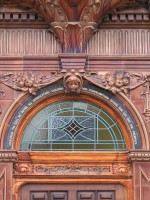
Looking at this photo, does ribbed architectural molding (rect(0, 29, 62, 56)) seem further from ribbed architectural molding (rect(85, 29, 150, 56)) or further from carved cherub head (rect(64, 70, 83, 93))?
ribbed architectural molding (rect(85, 29, 150, 56))

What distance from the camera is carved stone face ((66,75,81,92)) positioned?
1767cm

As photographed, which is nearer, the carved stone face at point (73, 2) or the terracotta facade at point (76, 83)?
the terracotta facade at point (76, 83)

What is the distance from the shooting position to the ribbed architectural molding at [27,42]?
18.0m

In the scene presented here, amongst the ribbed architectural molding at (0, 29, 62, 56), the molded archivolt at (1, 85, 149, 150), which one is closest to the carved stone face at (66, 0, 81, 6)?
the ribbed architectural molding at (0, 29, 62, 56)

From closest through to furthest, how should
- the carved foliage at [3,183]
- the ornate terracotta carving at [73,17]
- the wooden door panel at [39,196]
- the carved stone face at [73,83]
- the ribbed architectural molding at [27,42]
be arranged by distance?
the carved foliage at [3,183]
the wooden door panel at [39,196]
the carved stone face at [73,83]
the ornate terracotta carving at [73,17]
the ribbed architectural molding at [27,42]

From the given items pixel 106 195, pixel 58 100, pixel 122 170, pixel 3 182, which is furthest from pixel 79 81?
pixel 3 182

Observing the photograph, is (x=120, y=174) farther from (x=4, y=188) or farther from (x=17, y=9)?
(x=17, y=9)

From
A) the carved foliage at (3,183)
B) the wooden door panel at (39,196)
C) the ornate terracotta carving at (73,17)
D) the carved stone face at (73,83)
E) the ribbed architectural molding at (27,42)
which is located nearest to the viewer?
the carved foliage at (3,183)

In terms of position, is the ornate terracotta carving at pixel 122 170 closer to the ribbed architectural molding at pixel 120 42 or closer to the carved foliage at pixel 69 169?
the carved foliage at pixel 69 169

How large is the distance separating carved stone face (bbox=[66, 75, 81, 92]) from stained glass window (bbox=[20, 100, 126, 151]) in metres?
0.44

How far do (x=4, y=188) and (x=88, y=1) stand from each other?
13.2 ft

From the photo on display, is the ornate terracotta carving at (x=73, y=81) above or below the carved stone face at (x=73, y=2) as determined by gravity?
below

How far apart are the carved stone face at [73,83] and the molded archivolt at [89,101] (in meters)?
0.19

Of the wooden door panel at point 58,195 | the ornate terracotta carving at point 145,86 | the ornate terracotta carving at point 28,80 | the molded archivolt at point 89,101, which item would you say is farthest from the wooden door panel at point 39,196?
the ornate terracotta carving at point 145,86
